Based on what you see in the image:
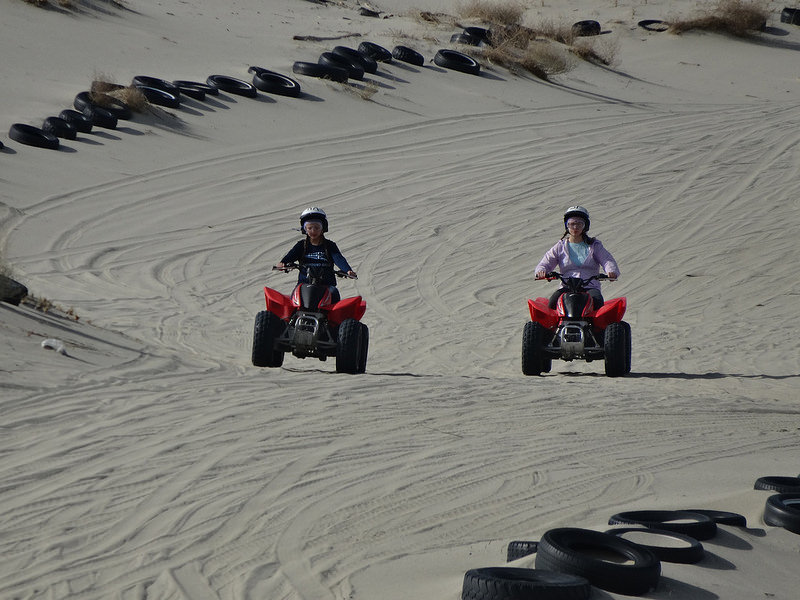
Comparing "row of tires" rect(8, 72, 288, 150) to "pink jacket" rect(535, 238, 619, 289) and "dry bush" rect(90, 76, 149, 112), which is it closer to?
"dry bush" rect(90, 76, 149, 112)

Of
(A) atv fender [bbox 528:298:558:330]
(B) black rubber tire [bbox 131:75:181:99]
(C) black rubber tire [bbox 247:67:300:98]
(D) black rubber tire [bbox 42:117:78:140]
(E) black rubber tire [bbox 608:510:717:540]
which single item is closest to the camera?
(E) black rubber tire [bbox 608:510:717:540]

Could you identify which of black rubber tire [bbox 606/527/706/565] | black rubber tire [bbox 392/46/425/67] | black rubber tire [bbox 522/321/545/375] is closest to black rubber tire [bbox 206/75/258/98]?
black rubber tire [bbox 392/46/425/67]

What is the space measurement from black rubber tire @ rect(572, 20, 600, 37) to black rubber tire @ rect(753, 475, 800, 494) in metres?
29.7

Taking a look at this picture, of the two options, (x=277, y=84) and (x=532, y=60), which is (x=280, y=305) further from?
(x=532, y=60)

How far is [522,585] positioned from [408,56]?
24.6m

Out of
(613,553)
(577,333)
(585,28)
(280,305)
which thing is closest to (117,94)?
(280,305)

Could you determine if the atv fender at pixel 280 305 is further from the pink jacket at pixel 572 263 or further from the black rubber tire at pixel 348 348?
the pink jacket at pixel 572 263

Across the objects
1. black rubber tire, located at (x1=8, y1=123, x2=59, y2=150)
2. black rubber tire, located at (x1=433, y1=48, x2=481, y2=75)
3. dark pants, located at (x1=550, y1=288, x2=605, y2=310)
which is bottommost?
dark pants, located at (x1=550, y1=288, x2=605, y2=310)

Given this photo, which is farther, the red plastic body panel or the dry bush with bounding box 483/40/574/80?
the dry bush with bounding box 483/40/574/80

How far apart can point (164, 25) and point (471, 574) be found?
2802 centimetres

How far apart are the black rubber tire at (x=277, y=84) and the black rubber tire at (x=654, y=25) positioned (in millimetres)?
17175

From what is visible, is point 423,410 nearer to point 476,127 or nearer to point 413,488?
point 413,488

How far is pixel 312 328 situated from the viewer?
9727 millimetres

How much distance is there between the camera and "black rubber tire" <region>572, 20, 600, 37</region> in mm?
34081
